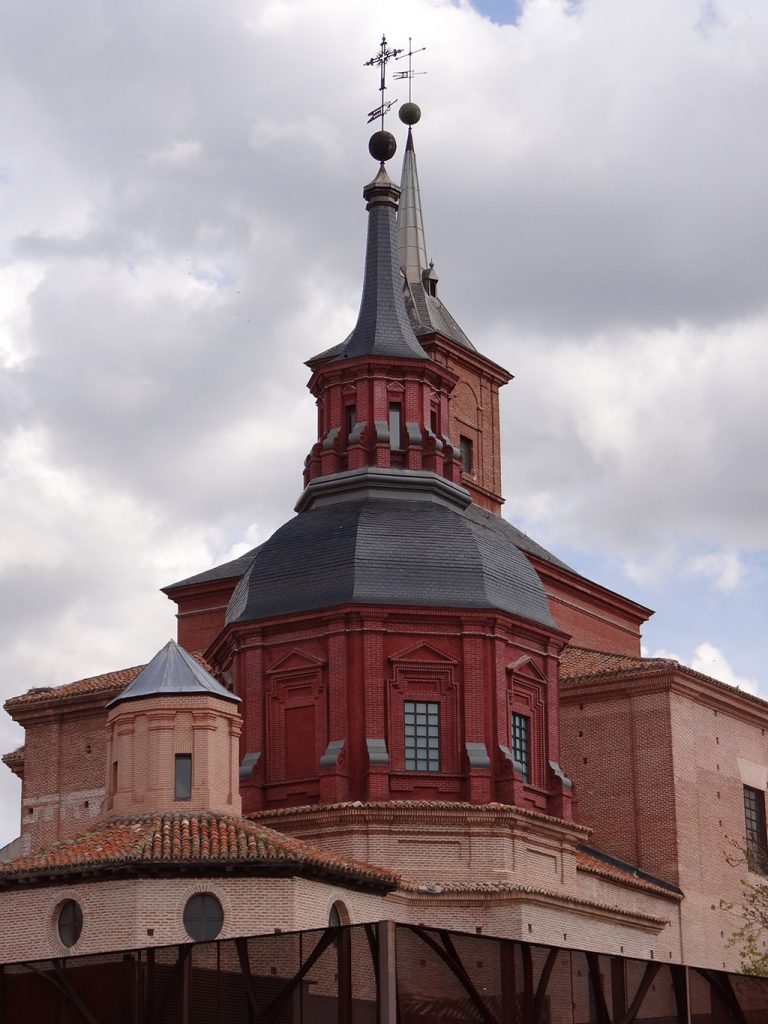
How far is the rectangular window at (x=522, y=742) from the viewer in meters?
43.0

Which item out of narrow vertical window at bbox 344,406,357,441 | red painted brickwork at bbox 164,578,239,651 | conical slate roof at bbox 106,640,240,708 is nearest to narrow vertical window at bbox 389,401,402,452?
narrow vertical window at bbox 344,406,357,441

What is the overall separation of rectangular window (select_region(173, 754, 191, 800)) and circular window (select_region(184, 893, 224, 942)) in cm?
325

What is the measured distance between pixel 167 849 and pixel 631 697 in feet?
49.8

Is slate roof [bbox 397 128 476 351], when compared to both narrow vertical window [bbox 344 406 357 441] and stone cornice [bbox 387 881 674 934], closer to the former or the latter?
narrow vertical window [bbox 344 406 357 441]

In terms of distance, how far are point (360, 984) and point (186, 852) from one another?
291 inches

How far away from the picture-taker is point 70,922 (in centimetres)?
3594

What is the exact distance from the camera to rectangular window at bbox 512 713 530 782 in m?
43.0

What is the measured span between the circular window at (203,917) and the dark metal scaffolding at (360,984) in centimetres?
299

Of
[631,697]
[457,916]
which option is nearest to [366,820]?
[457,916]

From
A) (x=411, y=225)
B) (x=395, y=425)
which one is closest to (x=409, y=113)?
(x=411, y=225)

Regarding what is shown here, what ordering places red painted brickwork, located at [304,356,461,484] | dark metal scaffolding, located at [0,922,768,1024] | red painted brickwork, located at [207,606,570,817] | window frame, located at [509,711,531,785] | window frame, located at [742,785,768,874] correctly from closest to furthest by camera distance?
dark metal scaffolding, located at [0,922,768,1024]
red painted brickwork, located at [207,606,570,817]
window frame, located at [509,711,531,785]
red painted brickwork, located at [304,356,461,484]
window frame, located at [742,785,768,874]

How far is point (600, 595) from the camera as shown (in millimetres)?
57531

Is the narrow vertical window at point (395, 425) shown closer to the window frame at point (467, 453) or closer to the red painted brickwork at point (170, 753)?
Answer: the red painted brickwork at point (170, 753)

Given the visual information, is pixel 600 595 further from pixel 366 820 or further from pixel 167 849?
pixel 167 849
